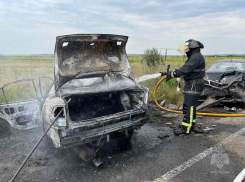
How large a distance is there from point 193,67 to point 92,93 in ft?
7.15

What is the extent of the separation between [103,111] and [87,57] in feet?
3.89

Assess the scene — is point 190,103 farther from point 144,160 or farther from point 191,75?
point 144,160

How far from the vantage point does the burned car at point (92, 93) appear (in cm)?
287

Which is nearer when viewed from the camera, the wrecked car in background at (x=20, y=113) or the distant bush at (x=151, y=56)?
the wrecked car in background at (x=20, y=113)

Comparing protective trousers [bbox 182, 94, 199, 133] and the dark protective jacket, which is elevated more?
the dark protective jacket

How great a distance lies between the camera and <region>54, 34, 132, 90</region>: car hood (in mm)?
3412

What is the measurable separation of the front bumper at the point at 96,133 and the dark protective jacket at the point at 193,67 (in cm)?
148

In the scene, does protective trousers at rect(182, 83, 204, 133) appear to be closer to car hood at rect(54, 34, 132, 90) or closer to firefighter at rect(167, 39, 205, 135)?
firefighter at rect(167, 39, 205, 135)

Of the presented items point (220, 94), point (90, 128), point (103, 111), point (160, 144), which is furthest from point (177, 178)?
point (220, 94)

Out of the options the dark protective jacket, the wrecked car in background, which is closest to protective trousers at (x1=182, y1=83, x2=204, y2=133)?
the dark protective jacket

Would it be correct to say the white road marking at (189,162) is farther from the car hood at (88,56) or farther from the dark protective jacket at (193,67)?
the car hood at (88,56)

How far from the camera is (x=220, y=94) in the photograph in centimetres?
608

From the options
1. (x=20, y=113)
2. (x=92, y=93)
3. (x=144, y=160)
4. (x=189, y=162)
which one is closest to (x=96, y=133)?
(x=92, y=93)

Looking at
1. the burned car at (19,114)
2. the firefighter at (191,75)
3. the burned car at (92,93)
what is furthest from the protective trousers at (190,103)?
the burned car at (19,114)
